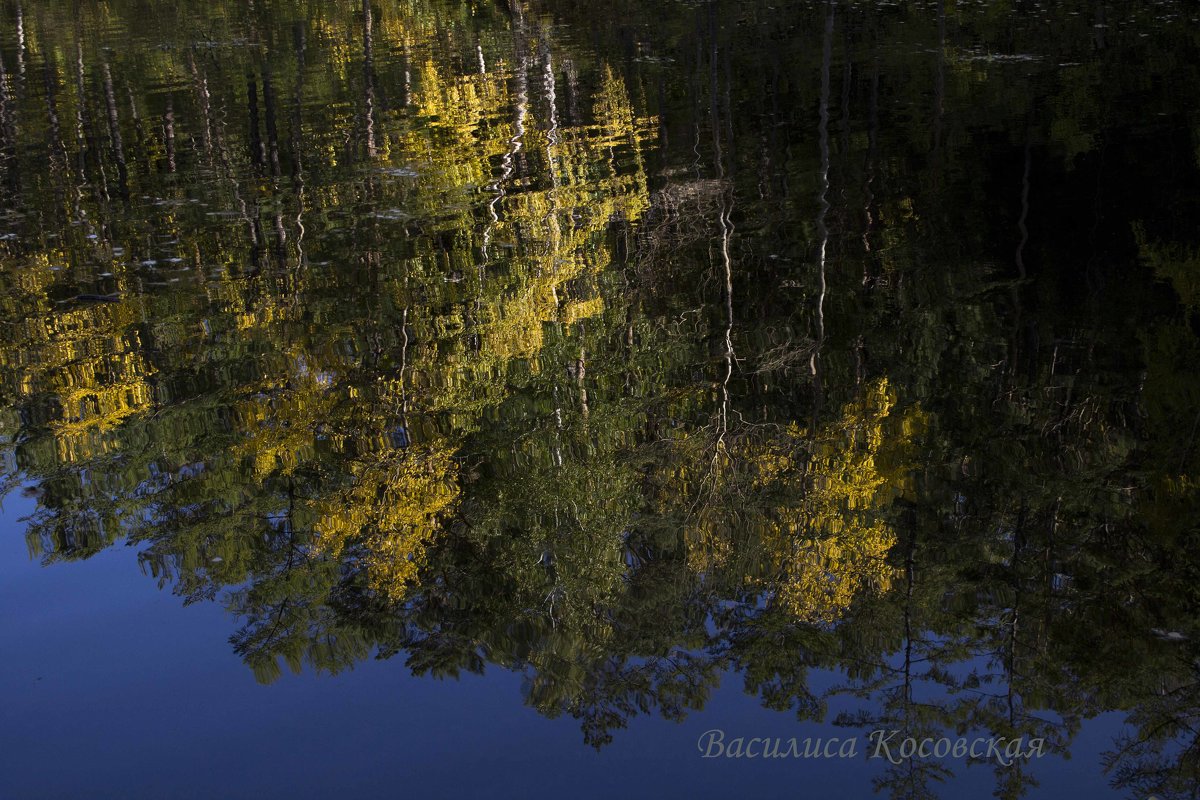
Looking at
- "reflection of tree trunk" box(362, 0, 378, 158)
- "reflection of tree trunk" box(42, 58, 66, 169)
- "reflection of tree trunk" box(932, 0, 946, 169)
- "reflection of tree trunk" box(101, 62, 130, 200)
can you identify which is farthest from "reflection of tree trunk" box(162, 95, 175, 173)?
"reflection of tree trunk" box(932, 0, 946, 169)

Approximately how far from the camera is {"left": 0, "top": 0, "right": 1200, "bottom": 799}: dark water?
5473 millimetres

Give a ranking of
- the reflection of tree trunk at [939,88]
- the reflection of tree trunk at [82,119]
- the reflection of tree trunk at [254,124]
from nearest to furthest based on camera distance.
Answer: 1. the reflection of tree trunk at [939,88]
2. the reflection of tree trunk at [254,124]
3. the reflection of tree trunk at [82,119]

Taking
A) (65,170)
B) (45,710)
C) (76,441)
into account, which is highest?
(65,170)

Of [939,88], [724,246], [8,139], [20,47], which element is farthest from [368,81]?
[20,47]

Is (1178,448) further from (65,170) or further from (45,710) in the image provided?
(65,170)

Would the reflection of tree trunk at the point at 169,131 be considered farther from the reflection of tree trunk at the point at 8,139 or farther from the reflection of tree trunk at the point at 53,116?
the reflection of tree trunk at the point at 8,139

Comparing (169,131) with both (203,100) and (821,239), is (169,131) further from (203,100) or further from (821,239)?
(821,239)

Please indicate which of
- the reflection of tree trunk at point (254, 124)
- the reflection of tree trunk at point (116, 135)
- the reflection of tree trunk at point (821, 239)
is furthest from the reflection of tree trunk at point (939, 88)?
the reflection of tree trunk at point (116, 135)

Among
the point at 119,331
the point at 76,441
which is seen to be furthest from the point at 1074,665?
the point at 119,331

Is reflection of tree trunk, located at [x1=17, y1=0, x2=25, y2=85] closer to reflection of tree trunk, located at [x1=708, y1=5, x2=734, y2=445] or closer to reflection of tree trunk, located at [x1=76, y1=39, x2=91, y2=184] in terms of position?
reflection of tree trunk, located at [x1=76, y1=39, x2=91, y2=184]

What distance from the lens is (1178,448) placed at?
752 centimetres

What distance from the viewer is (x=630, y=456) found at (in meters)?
7.93

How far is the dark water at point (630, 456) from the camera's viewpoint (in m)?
5.47

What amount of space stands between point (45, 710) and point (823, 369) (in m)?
5.95
